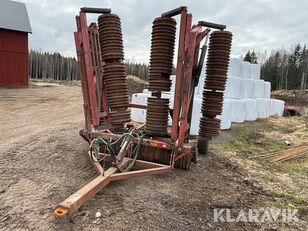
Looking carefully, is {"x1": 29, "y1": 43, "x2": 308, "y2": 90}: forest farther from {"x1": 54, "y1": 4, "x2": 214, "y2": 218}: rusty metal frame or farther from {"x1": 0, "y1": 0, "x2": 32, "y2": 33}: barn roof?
{"x1": 54, "y1": 4, "x2": 214, "y2": 218}: rusty metal frame

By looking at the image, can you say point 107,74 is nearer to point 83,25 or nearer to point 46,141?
point 83,25

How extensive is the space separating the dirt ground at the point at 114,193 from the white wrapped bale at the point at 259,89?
929 centimetres

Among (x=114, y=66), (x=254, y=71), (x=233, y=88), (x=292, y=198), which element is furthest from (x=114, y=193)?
(x=254, y=71)

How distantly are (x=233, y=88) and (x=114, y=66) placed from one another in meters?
7.75

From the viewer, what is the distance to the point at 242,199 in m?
4.61

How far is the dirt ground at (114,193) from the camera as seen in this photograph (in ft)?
11.7

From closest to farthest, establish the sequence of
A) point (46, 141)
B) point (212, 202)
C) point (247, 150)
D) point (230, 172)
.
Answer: point (212, 202) < point (230, 172) < point (46, 141) < point (247, 150)

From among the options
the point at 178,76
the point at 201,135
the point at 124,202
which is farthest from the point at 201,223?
the point at 201,135

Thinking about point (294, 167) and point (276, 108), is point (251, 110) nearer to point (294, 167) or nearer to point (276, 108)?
point (276, 108)

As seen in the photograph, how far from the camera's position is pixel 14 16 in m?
24.0

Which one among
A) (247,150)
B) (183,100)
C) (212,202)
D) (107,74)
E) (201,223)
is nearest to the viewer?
(201,223)

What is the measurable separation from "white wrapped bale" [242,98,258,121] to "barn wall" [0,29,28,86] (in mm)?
17045

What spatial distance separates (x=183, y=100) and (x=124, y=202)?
166 centimetres

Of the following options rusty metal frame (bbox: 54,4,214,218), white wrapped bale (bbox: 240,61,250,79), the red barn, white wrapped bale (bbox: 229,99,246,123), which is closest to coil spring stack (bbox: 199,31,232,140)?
rusty metal frame (bbox: 54,4,214,218)
